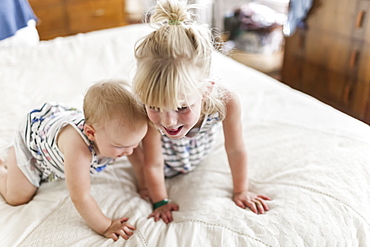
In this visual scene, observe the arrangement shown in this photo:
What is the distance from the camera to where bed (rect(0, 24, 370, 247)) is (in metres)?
0.99

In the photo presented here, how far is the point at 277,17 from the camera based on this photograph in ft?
9.80

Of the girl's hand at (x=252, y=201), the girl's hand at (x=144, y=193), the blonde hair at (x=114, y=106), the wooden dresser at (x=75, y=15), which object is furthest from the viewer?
the wooden dresser at (x=75, y=15)

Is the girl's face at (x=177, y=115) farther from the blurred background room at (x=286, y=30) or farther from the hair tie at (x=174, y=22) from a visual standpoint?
the blurred background room at (x=286, y=30)

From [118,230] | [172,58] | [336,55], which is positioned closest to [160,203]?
[118,230]

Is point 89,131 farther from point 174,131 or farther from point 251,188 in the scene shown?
point 251,188

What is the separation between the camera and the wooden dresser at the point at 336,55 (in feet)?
6.47

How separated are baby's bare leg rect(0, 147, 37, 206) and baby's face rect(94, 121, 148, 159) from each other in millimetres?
298

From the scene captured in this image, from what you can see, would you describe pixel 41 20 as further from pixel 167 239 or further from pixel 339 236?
pixel 339 236

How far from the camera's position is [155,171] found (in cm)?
118

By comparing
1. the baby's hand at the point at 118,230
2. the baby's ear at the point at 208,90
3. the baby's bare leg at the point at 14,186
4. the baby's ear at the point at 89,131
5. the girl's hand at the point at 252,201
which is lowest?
the baby's hand at the point at 118,230

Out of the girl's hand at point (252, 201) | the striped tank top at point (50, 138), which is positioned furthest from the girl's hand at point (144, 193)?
the girl's hand at point (252, 201)

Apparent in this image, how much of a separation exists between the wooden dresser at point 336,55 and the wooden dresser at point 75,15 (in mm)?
1511

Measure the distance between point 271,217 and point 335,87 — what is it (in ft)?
4.58

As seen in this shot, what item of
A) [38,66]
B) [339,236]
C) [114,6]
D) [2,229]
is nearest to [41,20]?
[114,6]
